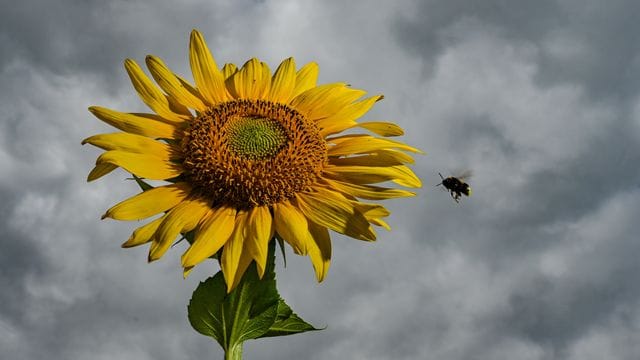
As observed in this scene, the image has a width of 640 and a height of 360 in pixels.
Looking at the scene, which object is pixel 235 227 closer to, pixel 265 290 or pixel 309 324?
pixel 265 290

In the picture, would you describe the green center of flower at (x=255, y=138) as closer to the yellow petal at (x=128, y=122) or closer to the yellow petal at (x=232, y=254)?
the yellow petal at (x=128, y=122)

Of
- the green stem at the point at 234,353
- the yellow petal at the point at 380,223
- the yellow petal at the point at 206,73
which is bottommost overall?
the green stem at the point at 234,353

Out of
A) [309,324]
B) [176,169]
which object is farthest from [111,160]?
[309,324]

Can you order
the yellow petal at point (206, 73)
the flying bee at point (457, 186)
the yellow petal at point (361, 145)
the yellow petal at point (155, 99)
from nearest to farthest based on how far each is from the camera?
1. the yellow petal at point (361, 145)
2. the yellow petal at point (155, 99)
3. the yellow petal at point (206, 73)
4. the flying bee at point (457, 186)

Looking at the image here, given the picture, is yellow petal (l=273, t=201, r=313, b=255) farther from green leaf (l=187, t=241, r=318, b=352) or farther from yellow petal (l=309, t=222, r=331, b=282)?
green leaf (l=187, t=241, r=318, b=352)

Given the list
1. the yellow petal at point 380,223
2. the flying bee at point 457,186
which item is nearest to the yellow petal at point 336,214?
the yellow petal at point 380,223

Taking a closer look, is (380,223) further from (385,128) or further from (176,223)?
(176,223)
